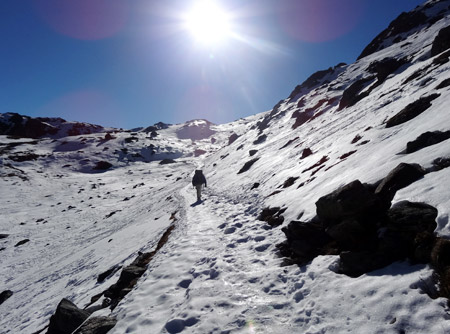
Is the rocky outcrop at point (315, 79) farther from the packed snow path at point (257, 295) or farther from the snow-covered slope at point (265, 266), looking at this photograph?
the packed snow path at point (257, 295)

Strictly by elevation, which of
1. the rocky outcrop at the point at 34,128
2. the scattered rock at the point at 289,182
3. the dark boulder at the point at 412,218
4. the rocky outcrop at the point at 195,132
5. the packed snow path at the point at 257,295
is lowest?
the packed snow path at the point at 257,295

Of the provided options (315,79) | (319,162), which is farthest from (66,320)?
(315,79)

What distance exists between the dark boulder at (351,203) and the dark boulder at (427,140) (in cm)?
393

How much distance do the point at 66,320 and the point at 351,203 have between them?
10.1 metres

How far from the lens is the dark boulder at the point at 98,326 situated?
754cm

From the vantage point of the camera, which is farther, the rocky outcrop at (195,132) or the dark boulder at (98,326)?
the rocky outcrop at (195,132)

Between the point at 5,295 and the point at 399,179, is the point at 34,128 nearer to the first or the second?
the point at 5,295

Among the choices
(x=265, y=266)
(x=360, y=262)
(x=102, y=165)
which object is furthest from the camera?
(x=102, y=165)

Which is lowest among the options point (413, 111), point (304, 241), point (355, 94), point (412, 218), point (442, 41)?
point (304, 241)

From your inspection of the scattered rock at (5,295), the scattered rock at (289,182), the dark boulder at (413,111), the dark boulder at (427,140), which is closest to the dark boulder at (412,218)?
the dark boulder at (427,140)

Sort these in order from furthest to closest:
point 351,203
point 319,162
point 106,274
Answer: point 319,162
point 106,274
point 351,203

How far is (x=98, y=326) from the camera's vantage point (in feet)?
25.2

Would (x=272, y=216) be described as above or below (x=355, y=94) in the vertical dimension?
below

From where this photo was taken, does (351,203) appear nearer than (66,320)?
Yes
